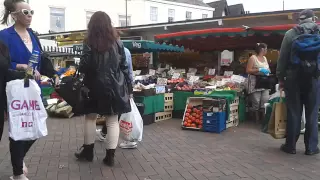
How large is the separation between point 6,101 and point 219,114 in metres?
3.97

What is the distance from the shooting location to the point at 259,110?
745 cm

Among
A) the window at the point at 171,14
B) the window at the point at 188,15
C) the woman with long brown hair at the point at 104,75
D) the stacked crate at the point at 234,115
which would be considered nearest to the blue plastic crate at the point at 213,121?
the stacked crate at the point at 234,115

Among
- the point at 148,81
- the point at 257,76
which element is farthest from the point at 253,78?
the point at 148,81

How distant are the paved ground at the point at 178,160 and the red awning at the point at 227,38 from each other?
2538 mm

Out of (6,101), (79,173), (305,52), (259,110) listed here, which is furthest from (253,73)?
(6,101)

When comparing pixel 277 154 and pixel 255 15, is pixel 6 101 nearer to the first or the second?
pixel 277 154

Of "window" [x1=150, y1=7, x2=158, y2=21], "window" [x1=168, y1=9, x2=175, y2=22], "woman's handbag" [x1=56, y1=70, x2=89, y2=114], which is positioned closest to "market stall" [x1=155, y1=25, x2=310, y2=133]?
"woman's handbag" [x1=56, y1=70, x2=89, y2=114]

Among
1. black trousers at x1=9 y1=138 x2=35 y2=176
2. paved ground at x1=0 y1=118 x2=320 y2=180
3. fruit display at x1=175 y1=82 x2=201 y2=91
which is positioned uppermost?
fruit display at x1=175 y1=82 x2=201 y2=91

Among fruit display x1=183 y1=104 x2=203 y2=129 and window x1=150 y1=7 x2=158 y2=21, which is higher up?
window x1=150 y1=7 x2=158 y2=21

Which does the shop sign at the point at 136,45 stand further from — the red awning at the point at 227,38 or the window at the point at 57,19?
the window at the point at 57,19

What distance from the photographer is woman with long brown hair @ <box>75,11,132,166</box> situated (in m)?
3.93

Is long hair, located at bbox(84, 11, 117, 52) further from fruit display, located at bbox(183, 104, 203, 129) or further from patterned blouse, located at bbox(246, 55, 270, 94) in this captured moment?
patterned blouse, located at bbox(246, 55, 270, 94)

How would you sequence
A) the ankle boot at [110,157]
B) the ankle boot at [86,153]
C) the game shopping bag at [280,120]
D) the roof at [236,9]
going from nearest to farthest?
the ankle boot at [110,157] → the ankle boot at [86,153] → the game shopping bag at [280,120] → the roof at [236,9]

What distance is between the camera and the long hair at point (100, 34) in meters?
3.93
